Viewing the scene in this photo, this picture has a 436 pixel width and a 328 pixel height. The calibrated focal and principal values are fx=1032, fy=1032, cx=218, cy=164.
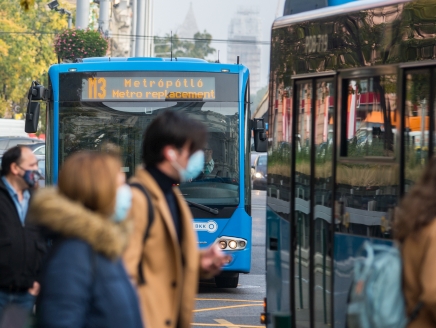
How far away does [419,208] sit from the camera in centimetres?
350

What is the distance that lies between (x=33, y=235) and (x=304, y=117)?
183cm

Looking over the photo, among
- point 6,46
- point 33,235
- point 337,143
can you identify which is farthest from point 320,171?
point 6,46

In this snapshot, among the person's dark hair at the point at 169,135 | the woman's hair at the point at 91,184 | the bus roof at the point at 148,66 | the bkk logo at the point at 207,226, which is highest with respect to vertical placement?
the bus roof at the point at 148,66

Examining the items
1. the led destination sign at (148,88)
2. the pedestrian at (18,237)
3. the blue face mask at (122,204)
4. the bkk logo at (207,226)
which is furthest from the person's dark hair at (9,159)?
the bkk logo at (207,226)

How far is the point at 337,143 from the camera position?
5949mm

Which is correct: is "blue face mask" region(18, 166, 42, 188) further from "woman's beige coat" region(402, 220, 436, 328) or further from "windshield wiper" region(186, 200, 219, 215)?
"windshield wiper" region(186, 200, 219, 215)

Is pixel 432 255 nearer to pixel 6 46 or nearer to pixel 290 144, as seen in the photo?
pixel 290 144

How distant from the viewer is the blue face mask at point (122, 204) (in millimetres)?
3520

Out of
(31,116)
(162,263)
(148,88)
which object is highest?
(148,88)

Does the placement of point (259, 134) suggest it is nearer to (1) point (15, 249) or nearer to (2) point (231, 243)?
(2) point (231, 243)

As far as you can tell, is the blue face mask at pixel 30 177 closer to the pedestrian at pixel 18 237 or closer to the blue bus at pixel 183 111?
the pedestrian at pixel 18 237

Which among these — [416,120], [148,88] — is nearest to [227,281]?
[148,88]

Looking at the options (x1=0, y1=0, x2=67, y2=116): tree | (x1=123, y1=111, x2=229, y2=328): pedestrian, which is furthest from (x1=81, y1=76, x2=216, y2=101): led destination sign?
(x1=0, y1=0, x2=67, y2=116): tree

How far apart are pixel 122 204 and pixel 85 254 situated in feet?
1.15
